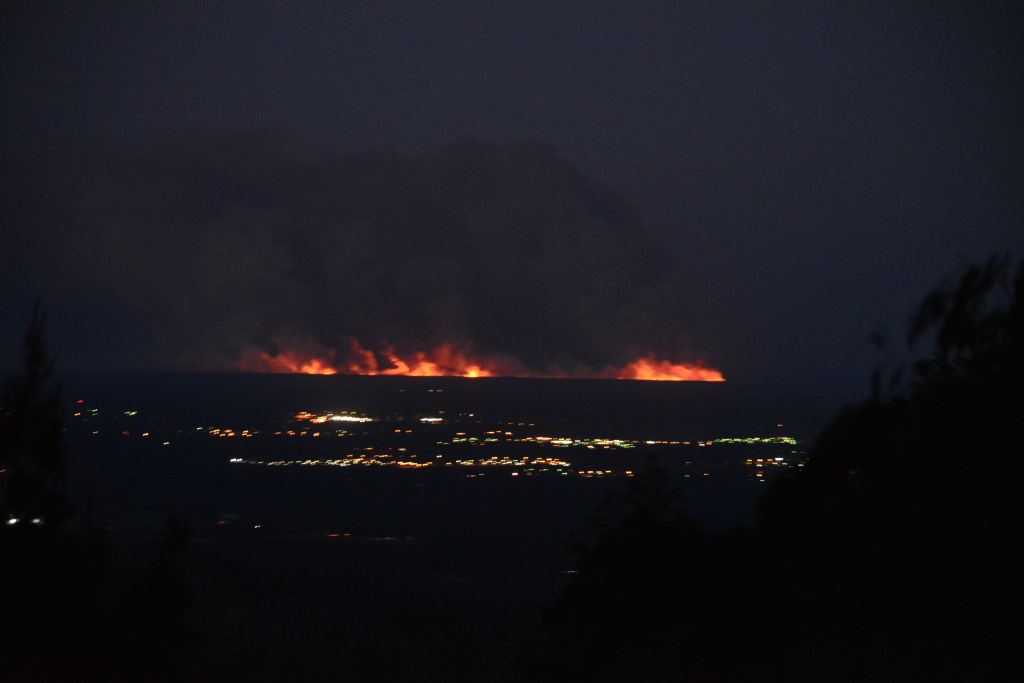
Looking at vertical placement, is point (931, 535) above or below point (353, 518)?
above

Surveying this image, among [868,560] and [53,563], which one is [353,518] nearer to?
[53,563]

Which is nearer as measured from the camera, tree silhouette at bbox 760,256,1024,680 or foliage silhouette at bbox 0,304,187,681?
tree silhouette at bbox 760,256,1024,680

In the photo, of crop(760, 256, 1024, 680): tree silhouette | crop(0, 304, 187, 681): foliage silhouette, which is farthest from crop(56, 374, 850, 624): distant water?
crop(760, 256, 1024, 680): tree silhouette

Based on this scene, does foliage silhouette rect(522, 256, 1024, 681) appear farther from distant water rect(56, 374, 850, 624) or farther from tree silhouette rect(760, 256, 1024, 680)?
distant water rect(56, 374, 850, 624)

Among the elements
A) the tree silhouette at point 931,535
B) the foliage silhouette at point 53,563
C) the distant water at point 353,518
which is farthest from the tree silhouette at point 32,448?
the tree silhouette at point 931,535

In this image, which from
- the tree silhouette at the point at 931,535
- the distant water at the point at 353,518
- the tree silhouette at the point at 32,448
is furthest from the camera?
the distant water at the point at 353,518

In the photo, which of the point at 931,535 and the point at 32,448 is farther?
the point at 32,448

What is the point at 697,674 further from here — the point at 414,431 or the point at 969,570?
the point at 414,431

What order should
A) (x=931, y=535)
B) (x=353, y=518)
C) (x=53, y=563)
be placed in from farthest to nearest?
(x=353, y=518) → (x=53, y=563) → (x=931, y=535)

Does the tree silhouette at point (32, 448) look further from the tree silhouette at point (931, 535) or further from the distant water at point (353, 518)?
the tree silhouette at point (931, 535)

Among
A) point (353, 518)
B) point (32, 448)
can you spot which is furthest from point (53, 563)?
point (353, 518)

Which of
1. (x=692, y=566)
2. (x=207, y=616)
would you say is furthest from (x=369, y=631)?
(x=692, y=566)
